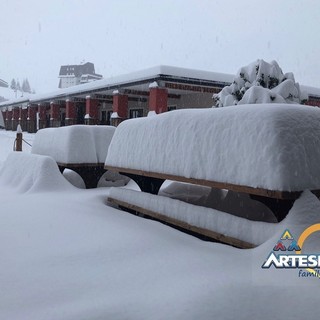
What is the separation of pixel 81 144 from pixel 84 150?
0.53 ft

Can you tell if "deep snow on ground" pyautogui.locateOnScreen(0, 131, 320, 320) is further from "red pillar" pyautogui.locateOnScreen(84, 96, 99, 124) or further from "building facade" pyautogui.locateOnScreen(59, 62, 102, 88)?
"building facade" pyautogui.locateOnScreen(59, 62, 102, 88)

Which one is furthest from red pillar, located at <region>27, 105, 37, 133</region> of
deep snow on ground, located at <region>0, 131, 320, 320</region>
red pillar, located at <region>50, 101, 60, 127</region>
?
deep snow on ground, located at <region>0, 131, 320, 320</region>

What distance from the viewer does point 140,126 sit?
5.16 meters

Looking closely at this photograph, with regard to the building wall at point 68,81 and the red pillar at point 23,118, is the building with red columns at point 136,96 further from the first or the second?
the building wall at point 68,81

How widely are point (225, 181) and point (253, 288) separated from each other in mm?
1181

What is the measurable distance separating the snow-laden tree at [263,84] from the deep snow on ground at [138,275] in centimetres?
343

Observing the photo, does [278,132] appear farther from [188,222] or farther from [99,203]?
[99,203]

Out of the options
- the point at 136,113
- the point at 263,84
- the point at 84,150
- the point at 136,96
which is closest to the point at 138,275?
the point at 263,84

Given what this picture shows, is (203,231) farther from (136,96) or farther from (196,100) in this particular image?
(136,96)

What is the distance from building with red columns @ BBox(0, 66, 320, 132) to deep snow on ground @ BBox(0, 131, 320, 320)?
1204 cm

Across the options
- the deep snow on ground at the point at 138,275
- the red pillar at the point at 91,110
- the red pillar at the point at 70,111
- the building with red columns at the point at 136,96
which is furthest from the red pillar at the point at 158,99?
the deep snow on ground at the point at 138,275

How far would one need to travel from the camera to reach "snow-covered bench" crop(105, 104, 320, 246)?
9.75 ft

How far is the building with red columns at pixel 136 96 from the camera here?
16.0 m

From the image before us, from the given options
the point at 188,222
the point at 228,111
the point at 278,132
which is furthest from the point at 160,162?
the point at 278,132
